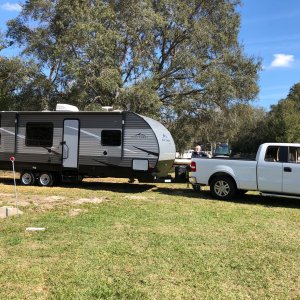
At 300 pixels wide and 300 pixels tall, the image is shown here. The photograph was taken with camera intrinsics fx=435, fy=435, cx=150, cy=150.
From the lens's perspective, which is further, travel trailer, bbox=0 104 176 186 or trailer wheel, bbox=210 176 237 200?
travel trailer, bbox=0 104 176 186

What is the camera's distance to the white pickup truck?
37.2 ft

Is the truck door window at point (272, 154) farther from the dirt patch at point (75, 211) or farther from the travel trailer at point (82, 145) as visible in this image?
the dirt patch at point (75, 211)

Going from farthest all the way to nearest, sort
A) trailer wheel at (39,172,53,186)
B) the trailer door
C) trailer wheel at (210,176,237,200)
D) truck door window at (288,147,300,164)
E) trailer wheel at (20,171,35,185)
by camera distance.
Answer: trailer wheel at (20,171,35,185)
trailer wheel at (39,172,53,186)
the trailer door
trailer wheel at (210,176,237,200)
truck door window at (288,147,300,164)

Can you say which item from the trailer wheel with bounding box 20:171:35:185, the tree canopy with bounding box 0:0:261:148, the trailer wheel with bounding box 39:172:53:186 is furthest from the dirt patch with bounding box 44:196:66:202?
the tree canopy with bounding box 0:0:261:148

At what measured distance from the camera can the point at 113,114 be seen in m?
14.4

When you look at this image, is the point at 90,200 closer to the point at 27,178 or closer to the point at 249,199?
the point at 249,199

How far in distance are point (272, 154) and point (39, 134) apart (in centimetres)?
804

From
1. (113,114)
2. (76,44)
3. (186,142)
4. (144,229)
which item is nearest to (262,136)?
(186,142)

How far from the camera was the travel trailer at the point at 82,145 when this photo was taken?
14086 mm

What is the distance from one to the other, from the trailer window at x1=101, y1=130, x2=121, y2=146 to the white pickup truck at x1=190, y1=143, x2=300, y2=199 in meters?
2.90

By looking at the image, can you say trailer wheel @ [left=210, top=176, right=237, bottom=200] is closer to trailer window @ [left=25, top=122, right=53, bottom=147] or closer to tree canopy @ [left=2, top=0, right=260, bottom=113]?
trailer window @ [left=25, top=122, right=53, bottom=147]

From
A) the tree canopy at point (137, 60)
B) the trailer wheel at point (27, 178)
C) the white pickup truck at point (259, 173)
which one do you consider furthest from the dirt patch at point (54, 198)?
the tree canopy at point (137, 60)

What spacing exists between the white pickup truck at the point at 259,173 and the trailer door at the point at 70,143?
14.3 ft

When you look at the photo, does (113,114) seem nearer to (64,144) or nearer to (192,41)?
(64,144)
